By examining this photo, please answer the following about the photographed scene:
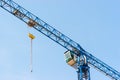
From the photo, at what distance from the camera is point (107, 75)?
84.2m

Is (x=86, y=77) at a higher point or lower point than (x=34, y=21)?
lower

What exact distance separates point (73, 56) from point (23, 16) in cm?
1159

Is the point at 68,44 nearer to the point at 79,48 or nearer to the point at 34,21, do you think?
the point at 79,48

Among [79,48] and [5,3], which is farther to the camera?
[79,48]

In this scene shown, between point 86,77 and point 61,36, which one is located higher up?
point 61,36

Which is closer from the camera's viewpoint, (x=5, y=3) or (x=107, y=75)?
(x=5, y=3)

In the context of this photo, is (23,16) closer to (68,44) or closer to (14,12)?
(14,12)

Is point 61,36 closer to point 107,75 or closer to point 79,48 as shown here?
point 79,48

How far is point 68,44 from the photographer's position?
80000 millimetres

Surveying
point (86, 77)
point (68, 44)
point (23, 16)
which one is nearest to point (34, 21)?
point (23, 16)

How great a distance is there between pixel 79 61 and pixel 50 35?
7358mm

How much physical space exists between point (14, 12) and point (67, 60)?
41.2 feet

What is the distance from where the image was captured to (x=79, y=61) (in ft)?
267

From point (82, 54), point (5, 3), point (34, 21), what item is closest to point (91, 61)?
point (82, 54)
